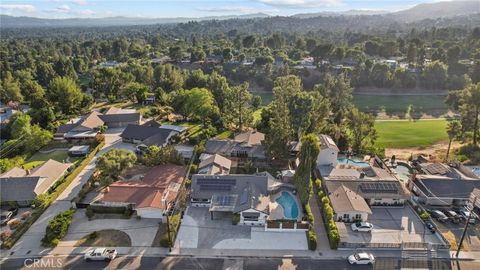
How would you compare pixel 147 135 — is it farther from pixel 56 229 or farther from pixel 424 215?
pixel 424 215

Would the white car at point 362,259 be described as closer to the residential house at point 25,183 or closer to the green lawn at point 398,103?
the residential house at point 25,183

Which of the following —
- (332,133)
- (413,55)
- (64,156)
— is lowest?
(64,156)

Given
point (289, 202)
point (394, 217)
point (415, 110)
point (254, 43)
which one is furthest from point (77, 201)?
point (254, 43)

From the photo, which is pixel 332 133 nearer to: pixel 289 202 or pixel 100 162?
pixel 289 202

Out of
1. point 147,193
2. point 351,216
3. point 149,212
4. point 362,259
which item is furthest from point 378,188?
point 147,193

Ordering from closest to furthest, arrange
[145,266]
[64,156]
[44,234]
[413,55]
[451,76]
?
[145,266] → [44,234] → [64,156] → [451,76] → [413,55]

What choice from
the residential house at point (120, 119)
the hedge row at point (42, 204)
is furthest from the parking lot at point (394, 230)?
the residential house at point (120, 119)

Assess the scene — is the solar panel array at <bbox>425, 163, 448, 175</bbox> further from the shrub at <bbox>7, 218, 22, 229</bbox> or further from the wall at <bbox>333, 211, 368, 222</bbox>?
the shrub at <bbox>7, 218, 22, 229</bbox>
